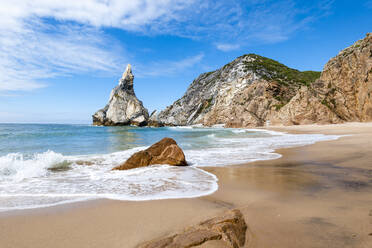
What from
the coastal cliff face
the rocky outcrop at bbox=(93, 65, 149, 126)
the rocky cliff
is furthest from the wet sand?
the rocky outcrop at bbox=(93, 65, 149, 126)

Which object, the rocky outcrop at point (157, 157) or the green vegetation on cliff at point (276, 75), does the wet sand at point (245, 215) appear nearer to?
the rocky outcrop at point (157, 157)

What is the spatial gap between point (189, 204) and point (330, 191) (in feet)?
8.81

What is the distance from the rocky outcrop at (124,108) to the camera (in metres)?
78.6

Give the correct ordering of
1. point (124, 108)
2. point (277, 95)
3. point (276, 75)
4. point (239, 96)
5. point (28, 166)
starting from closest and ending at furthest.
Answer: point (28, 166) → point (277, 95) → point (239, 96) → point (276, 75) → point (124, 108)

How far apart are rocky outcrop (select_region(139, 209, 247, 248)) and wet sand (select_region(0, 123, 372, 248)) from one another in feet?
0.49

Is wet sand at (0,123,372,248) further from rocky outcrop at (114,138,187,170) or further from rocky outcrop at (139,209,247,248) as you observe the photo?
rocky outcrop at (114,138,187,170)

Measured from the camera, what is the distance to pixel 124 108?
79125mm

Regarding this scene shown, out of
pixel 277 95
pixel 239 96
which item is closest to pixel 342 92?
pixel 277 95

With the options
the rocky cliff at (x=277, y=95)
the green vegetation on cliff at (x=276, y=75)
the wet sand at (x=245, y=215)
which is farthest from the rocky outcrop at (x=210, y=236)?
the green vegetation on cliff at (x=276, y=75)

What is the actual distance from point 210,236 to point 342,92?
4362 centimetres

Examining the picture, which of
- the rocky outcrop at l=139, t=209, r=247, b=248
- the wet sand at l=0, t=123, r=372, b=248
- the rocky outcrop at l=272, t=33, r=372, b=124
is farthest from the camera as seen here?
the rocky outcrop at l=272, t=33, r=372, b=124

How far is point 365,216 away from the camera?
8.98 feet

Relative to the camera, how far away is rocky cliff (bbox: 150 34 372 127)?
33.8m

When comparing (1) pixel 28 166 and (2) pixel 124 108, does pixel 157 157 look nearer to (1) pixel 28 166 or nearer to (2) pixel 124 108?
(1) pixel 28 166
